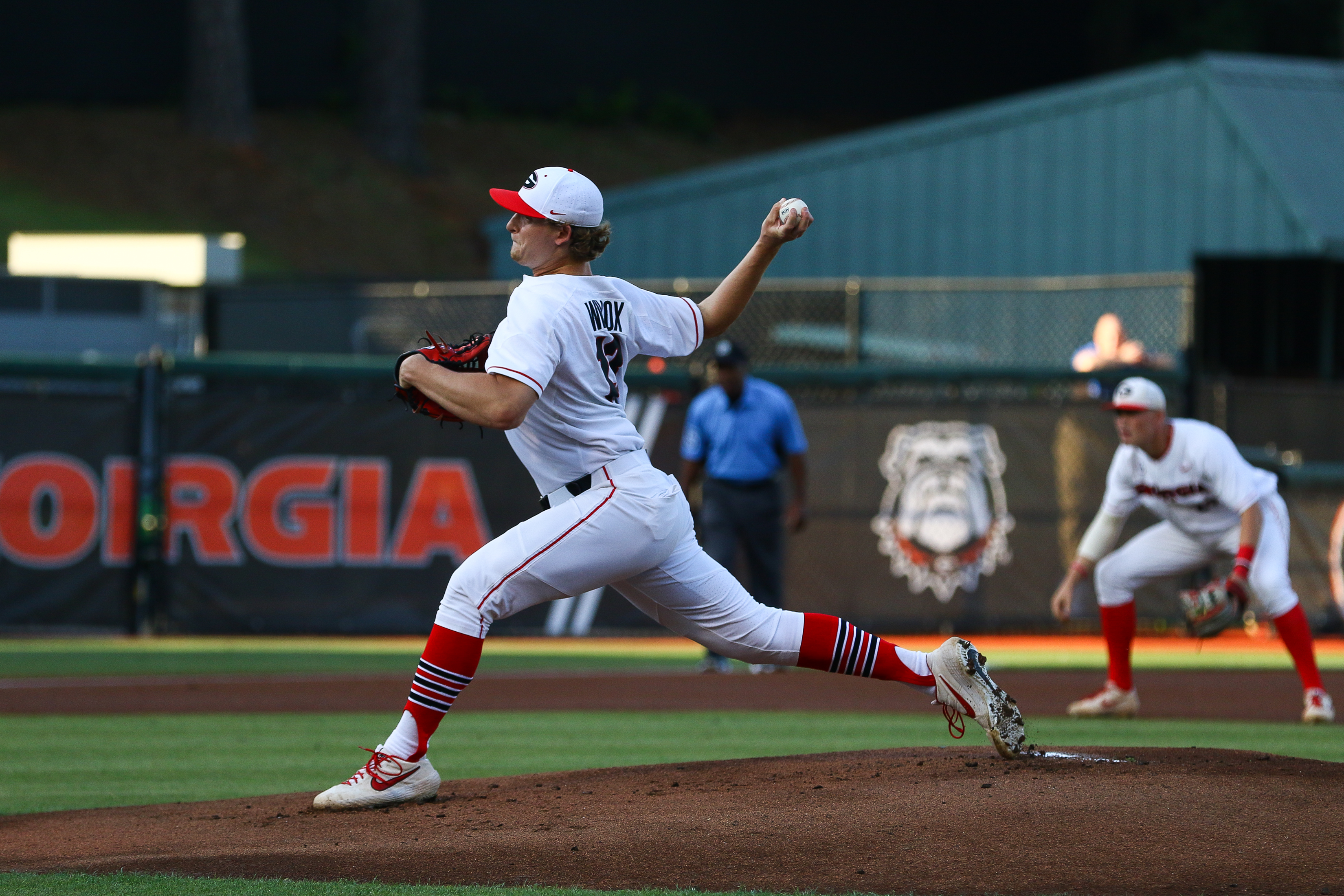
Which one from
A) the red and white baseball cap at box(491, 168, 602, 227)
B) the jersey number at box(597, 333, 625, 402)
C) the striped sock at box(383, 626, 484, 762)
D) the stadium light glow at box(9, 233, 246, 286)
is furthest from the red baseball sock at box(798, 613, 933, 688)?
the stadium light glow at box(9, 233, 246, 286)

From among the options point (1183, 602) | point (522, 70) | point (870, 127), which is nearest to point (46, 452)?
point (1183, 602)

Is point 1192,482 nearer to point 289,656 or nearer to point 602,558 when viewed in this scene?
point 602,558

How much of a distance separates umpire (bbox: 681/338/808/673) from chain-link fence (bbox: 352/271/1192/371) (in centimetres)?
407

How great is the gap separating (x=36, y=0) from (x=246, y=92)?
20.1ft

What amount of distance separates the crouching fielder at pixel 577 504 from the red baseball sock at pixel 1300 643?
3.46 metres

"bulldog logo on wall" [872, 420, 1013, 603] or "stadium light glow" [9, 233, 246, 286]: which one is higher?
"stadium light glow" [9, 233, 246, 286]

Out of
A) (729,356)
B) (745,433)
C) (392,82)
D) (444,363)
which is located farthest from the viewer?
(392,82)

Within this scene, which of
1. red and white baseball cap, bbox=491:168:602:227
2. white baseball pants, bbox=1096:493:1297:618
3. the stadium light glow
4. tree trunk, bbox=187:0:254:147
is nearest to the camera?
red and white baseball cap, bbox=491:168:602:227

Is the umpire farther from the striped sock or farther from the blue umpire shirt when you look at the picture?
the striped sock

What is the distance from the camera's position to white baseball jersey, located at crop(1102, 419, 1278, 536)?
803 centimetres

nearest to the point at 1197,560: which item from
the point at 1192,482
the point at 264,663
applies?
the point at 1192,482

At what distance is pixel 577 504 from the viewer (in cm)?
493

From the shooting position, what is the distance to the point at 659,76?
4006 cm

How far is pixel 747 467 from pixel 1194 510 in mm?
3356
